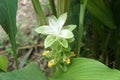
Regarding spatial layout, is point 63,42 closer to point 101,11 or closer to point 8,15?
point 8,15

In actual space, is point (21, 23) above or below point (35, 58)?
above

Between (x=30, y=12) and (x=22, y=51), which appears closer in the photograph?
(x=22, y=51)

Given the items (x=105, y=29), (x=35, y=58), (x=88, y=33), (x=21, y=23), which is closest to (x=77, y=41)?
(x=105, y=29)

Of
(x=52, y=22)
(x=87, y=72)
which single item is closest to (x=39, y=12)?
(x=52, y=22)

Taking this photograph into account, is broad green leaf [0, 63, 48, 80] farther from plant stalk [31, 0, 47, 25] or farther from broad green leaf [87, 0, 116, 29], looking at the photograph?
broad green leaf [87, 0, 116, 29]

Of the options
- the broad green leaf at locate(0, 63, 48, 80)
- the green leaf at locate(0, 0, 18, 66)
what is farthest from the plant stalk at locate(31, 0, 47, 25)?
the broad green leaf at locate(0, 63, 48, 80)

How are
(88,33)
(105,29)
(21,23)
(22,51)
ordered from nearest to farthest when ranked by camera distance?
(105,29)
(88,33)
(22,51)
(21,23)

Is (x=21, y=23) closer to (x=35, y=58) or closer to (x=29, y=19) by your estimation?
(x=29, y=19)
